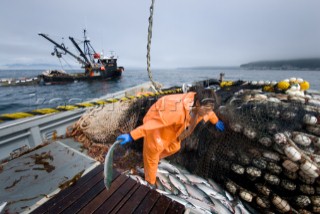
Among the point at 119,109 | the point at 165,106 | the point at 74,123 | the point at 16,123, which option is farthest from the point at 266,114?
the point at 16,123

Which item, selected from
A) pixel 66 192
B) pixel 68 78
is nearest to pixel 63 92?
pixel 68 78

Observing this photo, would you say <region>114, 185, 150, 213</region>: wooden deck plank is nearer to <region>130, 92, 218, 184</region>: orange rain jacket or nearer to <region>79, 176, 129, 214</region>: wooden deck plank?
<region>79, 176, 129, 214</region>: wooden deck plank

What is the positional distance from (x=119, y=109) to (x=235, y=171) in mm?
3112

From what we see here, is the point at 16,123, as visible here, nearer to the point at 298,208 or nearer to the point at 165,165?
the point at 165,165

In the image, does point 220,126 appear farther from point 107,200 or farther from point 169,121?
point 107,200

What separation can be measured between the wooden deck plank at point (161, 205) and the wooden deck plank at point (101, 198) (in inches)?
24.0

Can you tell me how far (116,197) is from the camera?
2080 mm

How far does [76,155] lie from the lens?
2855 millimetres

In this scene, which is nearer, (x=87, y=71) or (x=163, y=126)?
(x=163, y=126)

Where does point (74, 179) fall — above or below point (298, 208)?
above

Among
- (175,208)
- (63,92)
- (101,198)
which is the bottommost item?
(63,92)

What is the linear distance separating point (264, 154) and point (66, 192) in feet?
11.6

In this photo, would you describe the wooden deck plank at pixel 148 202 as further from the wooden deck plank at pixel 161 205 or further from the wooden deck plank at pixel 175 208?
the wooden deck plank at pixel 175 208

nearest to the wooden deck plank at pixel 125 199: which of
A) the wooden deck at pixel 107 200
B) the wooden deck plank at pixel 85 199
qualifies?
the wooden deck at pixel 107 200
